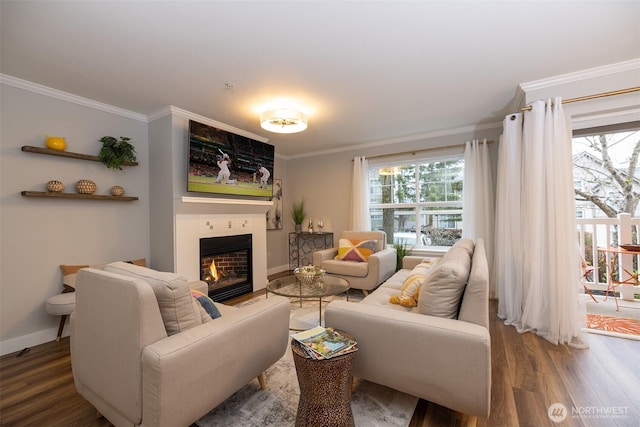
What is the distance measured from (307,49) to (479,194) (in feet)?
9.94

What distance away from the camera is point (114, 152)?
295 cm

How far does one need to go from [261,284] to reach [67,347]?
226cm

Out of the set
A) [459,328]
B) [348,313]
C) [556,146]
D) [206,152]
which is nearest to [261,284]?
[206,152]

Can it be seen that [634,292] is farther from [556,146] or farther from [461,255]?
[461,255]

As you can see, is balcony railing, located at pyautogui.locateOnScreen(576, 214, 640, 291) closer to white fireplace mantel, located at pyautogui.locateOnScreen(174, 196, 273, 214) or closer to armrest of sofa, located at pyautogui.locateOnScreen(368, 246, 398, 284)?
armrest of sofa, located at pyautogui.locateOnScreen(368, 246, 398, 284)

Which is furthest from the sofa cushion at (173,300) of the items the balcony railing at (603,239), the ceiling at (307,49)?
the balcony railing at (603,239)

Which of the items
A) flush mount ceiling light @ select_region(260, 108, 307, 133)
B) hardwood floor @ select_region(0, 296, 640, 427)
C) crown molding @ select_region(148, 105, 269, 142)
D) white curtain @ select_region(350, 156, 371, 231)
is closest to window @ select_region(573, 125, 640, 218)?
hardwood floor @ select_region(0, 296, 640, 427)

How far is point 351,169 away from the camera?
4.93 m

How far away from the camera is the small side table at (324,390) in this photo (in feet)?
4.20

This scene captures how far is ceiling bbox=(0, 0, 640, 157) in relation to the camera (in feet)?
5.52

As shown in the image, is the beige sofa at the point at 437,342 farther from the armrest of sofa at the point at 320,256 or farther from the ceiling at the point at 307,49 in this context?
the armrest of sofa at the point at 320,256

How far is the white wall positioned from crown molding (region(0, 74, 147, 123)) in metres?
0.03

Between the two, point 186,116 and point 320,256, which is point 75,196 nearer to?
point 186,116

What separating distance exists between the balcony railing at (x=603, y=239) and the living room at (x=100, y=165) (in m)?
1.66
